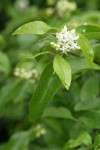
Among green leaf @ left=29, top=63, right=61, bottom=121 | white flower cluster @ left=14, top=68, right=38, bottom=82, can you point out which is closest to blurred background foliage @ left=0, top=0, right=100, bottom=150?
white flower cluster @ left=14, top=68, right=38, bottom=82

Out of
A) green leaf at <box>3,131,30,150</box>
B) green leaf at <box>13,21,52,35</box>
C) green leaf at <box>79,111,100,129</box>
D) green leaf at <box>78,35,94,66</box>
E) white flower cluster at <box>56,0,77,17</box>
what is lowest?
green leaf at <box>3,131,30,150</box>

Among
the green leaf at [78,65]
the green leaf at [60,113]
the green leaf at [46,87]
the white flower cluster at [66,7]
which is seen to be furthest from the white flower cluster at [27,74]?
the white flower cluster at [66,7]

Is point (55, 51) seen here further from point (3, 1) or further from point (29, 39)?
point (3, 1)

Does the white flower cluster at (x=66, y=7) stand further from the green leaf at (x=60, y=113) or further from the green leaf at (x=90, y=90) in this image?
the green leaf at (x=60, y=113)

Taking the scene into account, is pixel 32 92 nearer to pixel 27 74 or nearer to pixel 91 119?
pixel 27 74

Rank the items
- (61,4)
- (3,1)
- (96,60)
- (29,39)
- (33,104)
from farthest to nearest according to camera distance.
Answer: (3,1) → (29,39) → (61,4) → (96,60) → (33,104)

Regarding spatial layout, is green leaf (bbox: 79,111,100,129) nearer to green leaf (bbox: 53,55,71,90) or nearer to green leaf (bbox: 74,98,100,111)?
green leaf (bbox: 74,98,100,111)

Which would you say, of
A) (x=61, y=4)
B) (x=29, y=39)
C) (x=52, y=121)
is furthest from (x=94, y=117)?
(x=29, y=39)
